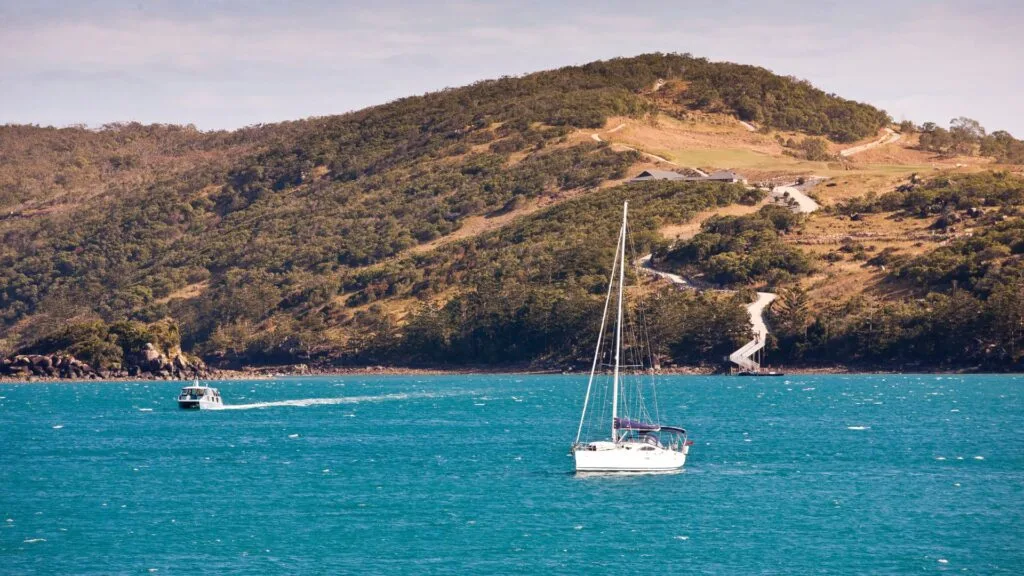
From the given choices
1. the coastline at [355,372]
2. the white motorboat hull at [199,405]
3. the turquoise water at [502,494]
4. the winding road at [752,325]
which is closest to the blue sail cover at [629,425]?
the turquoise water at [502,494]

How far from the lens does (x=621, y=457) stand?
63656mm

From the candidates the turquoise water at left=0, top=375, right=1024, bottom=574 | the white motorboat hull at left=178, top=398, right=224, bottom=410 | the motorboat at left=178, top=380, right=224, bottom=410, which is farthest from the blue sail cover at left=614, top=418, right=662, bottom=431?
the motorboat at left=178, top=380, right=224, bottom=410

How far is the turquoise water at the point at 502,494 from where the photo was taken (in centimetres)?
4775

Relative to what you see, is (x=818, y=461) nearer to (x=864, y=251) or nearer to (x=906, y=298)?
(x=906, y=298)

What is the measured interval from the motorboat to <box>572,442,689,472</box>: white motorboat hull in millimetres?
58456

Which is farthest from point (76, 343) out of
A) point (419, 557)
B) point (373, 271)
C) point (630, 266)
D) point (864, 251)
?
point (419, 557)

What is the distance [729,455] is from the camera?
73.2 metres

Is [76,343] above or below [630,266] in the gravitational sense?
below

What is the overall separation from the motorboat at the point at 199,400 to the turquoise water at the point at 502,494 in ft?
34.2

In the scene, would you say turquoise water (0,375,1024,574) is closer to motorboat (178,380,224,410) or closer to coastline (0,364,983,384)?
motorboat (178,380,224,410)

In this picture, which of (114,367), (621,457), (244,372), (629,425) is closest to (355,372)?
(244,372)

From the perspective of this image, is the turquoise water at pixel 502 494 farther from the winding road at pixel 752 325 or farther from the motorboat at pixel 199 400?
the winding road at pixel 752 325

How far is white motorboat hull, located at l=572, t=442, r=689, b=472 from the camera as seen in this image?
209ft

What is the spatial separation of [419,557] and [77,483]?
26.3 meters
